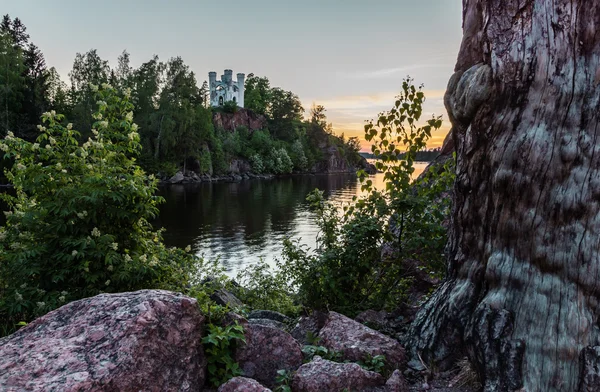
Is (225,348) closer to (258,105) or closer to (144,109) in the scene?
(144,109)

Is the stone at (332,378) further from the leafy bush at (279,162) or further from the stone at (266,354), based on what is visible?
the leafy bush at (279,162)

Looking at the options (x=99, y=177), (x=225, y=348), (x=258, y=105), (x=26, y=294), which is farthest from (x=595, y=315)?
(x=258, y=105)

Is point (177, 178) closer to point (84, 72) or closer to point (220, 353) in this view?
point (84, 72)

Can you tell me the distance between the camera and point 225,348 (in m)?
3.36

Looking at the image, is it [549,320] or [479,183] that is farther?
[479,183]

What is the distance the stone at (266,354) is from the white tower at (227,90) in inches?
3811

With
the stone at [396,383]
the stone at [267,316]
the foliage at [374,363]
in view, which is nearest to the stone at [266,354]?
the foliage at [374,363]

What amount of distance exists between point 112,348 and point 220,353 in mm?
846

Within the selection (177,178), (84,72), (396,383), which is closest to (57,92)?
(84,72)

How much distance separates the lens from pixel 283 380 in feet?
10.6

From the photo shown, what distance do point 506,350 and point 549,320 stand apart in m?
0.35

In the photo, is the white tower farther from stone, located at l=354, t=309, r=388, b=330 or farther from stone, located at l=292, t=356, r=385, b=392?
stone, located at l=292, t=356, r=385, b=392

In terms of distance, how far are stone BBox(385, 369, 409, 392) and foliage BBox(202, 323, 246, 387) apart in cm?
111

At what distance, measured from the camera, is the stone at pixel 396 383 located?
10.7 feet
